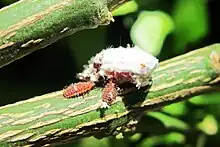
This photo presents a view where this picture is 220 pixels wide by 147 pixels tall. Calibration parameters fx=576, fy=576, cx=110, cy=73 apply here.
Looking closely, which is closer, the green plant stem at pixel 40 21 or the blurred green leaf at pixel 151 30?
the green plant stem at pixel 40 21

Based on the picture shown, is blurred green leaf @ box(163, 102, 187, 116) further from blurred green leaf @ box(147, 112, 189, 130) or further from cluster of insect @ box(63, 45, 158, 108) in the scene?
cluster of insect @ box(63, 45, 158, 108)

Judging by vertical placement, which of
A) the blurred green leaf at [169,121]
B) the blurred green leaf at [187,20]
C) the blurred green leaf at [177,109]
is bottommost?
the blurred green leaf at [169,121]

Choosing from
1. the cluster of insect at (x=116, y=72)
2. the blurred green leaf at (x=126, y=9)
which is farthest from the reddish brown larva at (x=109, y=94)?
the blurred green leaf at (x=126, y=9)

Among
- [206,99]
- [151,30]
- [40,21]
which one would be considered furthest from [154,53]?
[40,21]

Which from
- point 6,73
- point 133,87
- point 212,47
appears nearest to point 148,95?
point 133,87

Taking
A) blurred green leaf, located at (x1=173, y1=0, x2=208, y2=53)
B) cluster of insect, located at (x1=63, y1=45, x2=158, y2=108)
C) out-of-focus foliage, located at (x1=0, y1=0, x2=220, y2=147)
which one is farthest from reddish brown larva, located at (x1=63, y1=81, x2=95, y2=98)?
blurred green leaf, located at (x1=173, y1=0, x2=208, y2=53)

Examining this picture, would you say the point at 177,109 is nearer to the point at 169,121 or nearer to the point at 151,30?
the point at 169,121

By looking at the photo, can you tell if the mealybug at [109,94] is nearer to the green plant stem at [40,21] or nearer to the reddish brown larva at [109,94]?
the reddish brown larva at [109,94]

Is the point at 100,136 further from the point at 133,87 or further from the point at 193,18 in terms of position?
the point at 193,18
